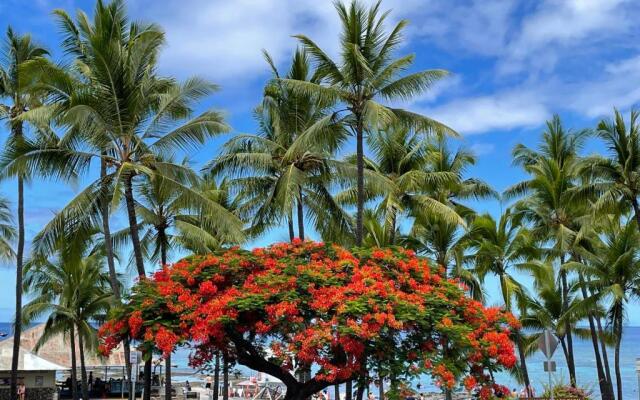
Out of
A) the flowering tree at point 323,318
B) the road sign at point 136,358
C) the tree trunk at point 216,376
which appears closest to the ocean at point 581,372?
the tree trunk at point 216,376

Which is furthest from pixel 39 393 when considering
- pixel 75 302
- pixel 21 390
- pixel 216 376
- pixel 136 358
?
pixel 136 358

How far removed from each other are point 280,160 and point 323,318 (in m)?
10.2

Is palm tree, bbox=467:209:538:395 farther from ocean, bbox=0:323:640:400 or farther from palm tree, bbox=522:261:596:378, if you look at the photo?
ocean, bbox=0:323:640:400

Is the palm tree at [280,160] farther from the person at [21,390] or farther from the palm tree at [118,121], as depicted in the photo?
the person at [21,390]

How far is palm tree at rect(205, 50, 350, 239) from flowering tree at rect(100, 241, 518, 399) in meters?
6.09

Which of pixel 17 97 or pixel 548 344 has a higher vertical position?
pixel 17 97

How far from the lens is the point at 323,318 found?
14.0 metres

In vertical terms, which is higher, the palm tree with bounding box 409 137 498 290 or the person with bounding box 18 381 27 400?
the palm tree with bounding box 409 137 498 290

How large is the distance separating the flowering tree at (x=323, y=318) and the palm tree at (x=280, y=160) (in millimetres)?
6087

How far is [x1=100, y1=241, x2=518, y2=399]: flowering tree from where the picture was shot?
1352 cm

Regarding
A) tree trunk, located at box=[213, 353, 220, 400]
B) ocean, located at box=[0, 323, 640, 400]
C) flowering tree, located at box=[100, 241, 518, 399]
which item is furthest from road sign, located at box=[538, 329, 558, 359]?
ocean, located at box=[0, 323, 640, 400]

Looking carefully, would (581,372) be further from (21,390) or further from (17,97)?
(17,97)

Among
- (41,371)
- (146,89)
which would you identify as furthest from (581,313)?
(41,371)

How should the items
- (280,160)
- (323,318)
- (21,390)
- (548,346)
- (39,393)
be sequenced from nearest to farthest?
(323,318), (548,346), (280,160), (21,390), (39,393)
